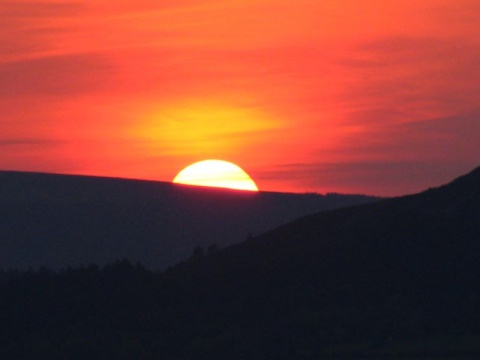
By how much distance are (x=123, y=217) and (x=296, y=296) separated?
132 feet

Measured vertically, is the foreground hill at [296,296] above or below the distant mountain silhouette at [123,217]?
below

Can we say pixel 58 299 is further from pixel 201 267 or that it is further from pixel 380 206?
pixel 380 206

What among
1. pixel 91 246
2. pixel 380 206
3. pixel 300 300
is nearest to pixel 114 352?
pixel 300 300

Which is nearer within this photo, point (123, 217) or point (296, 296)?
point (296, 296)

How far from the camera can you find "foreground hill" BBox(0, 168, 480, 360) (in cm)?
4519

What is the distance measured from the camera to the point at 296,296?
5491 centimetres

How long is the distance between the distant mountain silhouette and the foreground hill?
71.5 feet

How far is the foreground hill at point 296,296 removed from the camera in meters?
45.2

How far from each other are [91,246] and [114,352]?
42.1m

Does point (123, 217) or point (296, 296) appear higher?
point (123, 217)

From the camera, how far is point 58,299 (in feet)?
195

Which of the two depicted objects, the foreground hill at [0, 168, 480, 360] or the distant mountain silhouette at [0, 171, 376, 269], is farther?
the distant mountain silhouette at [0, 171, 376, 269]

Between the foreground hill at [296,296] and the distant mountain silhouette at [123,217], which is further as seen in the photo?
the distant mountain silhouette at [123,217]

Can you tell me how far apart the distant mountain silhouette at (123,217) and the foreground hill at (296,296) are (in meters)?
21.8
